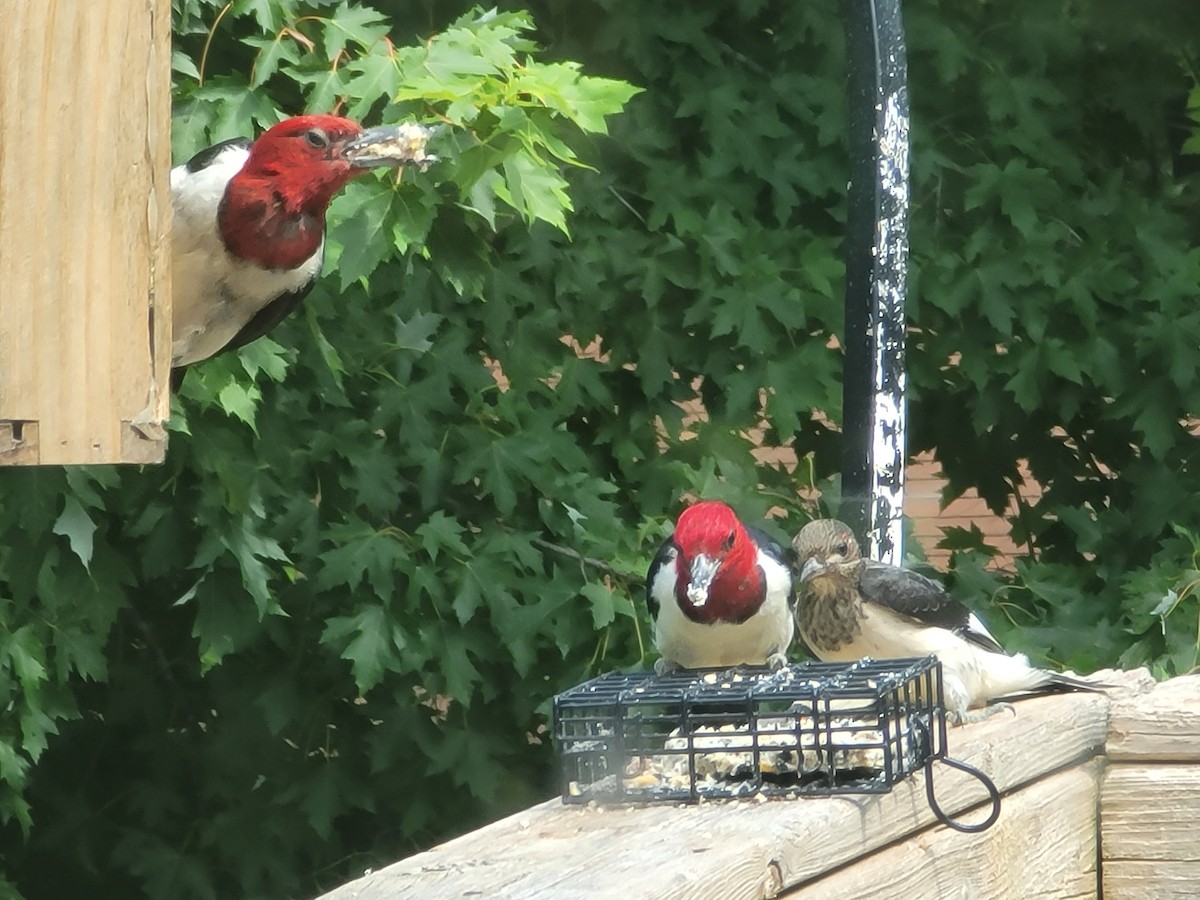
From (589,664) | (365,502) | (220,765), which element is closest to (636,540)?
(589,664)

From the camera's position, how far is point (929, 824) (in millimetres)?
2430

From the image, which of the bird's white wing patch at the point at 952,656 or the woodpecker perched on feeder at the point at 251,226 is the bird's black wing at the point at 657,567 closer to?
the bird's white wing patch at the point at 952,656

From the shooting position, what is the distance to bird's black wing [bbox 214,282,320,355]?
318 centimetres

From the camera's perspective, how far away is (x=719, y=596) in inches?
147

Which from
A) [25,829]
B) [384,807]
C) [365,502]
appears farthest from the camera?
[384,807]

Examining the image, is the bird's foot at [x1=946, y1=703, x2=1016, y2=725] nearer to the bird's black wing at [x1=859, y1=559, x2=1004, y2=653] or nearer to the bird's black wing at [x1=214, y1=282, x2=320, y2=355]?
the bird's black wing at [x1=859, y1=559, x2=1004, y2=653]

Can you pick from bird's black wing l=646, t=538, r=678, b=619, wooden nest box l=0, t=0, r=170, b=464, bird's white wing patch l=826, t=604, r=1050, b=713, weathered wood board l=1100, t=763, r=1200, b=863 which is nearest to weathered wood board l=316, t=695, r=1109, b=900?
weathered wood board l=1100, t=763, r=1200, b=863

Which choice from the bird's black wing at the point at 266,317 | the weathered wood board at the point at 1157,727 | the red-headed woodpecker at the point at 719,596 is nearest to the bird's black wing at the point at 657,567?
the red-headed woodpecker at the point at 719,596

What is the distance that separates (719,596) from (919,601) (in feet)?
1.50

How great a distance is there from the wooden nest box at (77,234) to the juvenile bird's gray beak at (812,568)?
7.48 feet

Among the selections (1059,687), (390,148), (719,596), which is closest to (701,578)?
(719,596)

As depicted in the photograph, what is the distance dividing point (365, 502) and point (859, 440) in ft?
5.56

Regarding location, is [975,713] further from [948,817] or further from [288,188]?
[288,188]

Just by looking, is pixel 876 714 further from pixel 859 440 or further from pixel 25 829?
pixel 25 829
